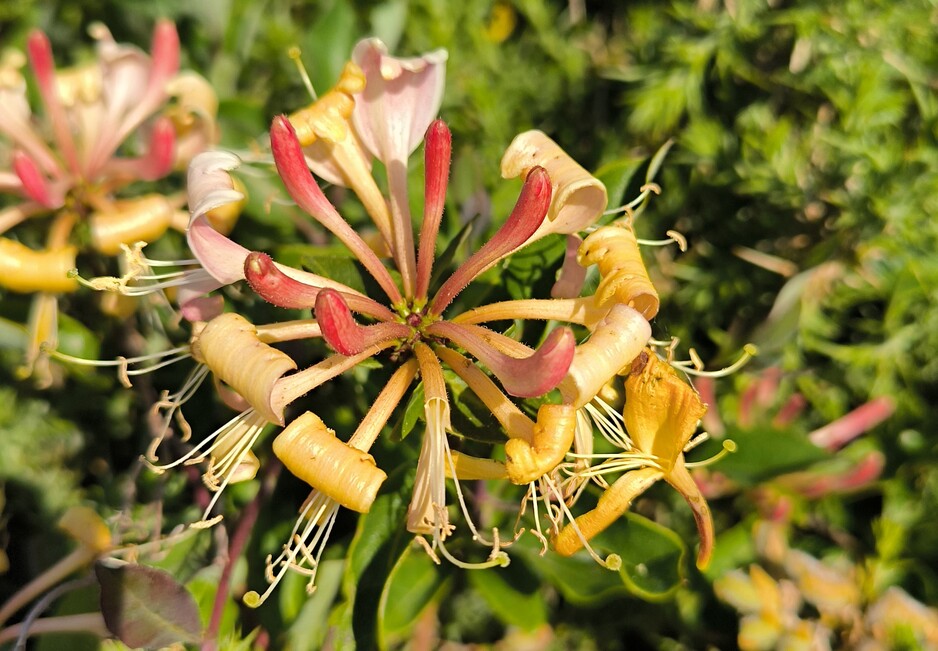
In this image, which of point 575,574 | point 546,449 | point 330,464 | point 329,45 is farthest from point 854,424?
point 329,45

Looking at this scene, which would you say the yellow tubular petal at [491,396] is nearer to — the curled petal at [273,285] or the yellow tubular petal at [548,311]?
the yellow tubular petal at [548,311]

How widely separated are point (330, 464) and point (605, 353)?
1.01ft

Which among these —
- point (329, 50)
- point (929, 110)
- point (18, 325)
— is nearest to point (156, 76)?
point (329, 50)

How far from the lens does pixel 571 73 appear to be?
1989 mm

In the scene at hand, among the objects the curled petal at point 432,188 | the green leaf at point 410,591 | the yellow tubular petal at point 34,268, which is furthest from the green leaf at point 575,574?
the yellow tubular petal at point 34,268

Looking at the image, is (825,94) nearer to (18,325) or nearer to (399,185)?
(399,185)

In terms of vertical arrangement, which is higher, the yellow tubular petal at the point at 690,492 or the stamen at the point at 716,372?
the stamen at the point at 716,372

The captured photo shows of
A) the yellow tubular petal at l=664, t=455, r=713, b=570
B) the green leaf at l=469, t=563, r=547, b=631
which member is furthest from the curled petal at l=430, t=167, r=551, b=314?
the green leaf at l=469, t=563, r=547, b=631

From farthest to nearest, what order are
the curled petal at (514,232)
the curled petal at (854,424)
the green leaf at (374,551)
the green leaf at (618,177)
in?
the curled petal at (854,424)
the green leaf at (618,177)
the green leaf at (374,551)
the curled petal at (514,232)

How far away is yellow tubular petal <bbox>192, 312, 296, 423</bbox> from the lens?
832 mm

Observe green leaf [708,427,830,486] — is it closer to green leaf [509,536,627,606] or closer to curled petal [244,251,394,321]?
green leaf [509,536,627,606]

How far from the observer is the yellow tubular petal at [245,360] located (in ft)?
2.73

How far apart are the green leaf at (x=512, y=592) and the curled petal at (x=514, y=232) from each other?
58cm

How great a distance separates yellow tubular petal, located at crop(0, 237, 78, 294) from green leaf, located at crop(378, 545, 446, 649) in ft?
2.34
